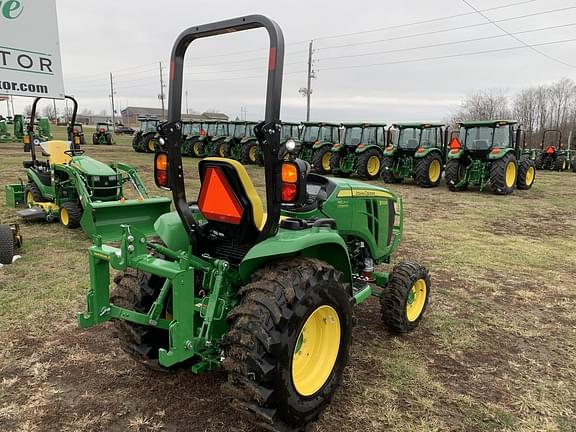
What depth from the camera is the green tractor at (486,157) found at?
39.1 ft

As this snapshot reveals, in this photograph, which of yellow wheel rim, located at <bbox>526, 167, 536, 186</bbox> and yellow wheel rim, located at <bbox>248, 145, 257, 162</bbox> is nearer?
yellow wheel rim, located at <bbox>526, 167, 536, 186</bbox>

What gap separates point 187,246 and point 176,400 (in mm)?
952

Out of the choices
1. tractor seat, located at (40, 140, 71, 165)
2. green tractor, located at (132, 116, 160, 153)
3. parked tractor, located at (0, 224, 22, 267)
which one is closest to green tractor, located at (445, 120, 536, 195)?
tractor seat, located at (40, 140, 71, 165)

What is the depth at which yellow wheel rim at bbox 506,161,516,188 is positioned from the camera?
12.1 metres

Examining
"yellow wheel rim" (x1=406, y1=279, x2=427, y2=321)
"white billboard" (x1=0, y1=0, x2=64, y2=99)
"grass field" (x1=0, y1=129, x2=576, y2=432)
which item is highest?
"white billboard" (x1=0, y1=0, x2=64, y2=99)

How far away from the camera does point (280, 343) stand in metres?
2.20

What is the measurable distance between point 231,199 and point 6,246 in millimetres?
3876

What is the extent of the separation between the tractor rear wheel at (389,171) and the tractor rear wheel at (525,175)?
3325 millimetres

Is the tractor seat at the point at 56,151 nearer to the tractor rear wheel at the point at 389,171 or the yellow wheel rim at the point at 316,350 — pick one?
the yellow wheel rim at the point at 316,350

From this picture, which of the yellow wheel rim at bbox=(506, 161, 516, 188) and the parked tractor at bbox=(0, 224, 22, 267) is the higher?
the yellow wheel rim at bbox=(506, 161, 516, 188)

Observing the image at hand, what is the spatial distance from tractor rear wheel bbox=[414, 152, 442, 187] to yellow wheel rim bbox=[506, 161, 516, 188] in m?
2.04

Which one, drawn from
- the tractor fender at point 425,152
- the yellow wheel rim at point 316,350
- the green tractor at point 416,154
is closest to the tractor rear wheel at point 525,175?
the green tractor at point 416,154

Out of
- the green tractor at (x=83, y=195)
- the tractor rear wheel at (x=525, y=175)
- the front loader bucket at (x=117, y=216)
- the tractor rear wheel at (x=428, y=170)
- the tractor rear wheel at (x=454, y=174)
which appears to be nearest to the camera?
the front loader bucket at (x=117, y=216)

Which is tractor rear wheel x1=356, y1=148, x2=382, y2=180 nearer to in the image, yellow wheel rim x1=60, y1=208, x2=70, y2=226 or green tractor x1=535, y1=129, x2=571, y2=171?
green tractor x1=535, y1=129, x2=571, y2=171
